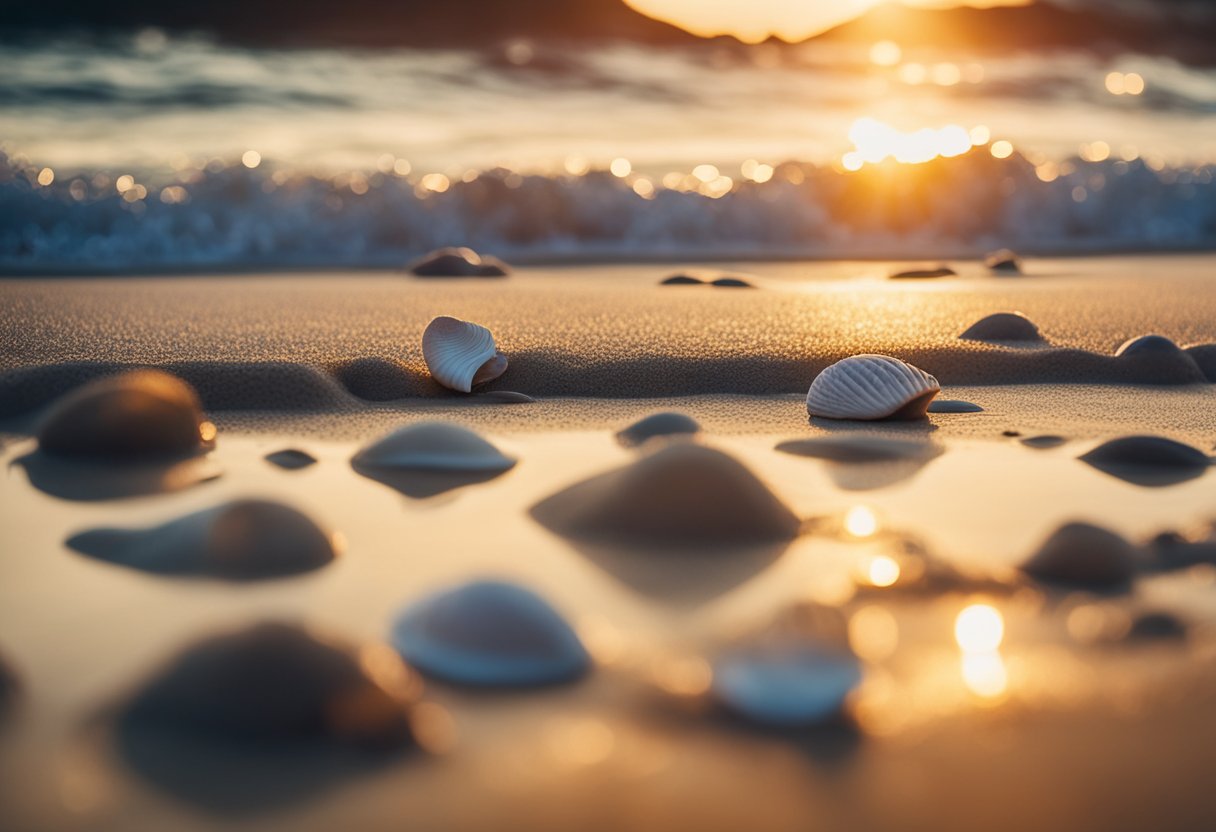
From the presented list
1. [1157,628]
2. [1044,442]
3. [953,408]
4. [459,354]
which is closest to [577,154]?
[459,354]

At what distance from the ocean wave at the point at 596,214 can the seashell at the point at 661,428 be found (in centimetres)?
404

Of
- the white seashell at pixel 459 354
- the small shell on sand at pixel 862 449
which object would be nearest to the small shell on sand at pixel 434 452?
the small shell on sand at pixel 862 449

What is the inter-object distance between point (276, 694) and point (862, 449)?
1.18 meters

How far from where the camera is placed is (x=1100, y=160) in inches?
301

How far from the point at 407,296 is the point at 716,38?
39.2 feet

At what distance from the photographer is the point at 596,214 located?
677 cm

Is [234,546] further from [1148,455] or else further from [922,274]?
[922,274]

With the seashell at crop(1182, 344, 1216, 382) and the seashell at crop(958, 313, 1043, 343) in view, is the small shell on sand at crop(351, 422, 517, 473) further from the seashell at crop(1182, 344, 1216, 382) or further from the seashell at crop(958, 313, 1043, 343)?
the seashell at crop(1182, 344, 1216, 382)

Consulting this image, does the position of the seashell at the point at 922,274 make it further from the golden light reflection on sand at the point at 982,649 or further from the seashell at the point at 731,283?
the golden light reflection on sand at the point at 982,649

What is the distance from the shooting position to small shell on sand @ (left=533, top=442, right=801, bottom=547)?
1335mm

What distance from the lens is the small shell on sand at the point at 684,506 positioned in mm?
1335

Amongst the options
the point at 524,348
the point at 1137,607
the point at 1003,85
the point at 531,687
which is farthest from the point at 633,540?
the point at 1003,85

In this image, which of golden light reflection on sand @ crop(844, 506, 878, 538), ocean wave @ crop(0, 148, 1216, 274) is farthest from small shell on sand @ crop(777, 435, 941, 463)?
ocean wave @ crop(0, 148, 1216, 274)

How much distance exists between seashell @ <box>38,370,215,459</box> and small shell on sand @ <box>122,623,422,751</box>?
2.89ft
